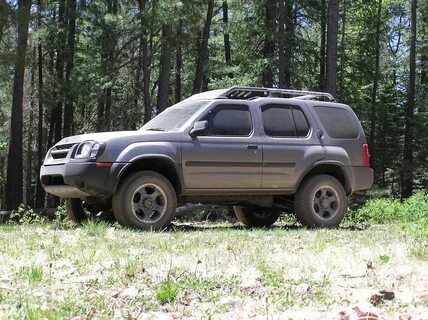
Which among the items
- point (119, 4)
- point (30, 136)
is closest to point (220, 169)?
point (119, 4)

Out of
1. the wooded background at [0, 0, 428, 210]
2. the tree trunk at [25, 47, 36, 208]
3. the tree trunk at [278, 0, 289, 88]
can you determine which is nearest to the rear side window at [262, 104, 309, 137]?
the wooded background at [0, 0, 428, 210]

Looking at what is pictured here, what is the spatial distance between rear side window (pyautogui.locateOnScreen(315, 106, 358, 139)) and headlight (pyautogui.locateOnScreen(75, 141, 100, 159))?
12.6ft

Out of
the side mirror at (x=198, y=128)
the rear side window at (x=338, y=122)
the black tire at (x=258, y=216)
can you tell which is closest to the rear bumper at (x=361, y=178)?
the rear side window at (x=338, y=122)

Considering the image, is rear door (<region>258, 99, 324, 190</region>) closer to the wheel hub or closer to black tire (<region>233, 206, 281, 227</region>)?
black tire (<region>233, 206, 281, 227</region>)

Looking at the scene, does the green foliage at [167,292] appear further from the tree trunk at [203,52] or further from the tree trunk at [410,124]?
the tree trunk at [410,124]

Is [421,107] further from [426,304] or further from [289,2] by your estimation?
[426,304]

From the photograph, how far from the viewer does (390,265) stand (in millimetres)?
4434

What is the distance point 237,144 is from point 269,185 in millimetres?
850

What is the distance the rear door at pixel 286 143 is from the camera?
28.5 feet

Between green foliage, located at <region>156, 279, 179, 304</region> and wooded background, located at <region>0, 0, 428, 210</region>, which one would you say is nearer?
green foliage, located at <region>156, 279, 179, 304</region>

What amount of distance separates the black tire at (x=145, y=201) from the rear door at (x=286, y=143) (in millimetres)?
1670

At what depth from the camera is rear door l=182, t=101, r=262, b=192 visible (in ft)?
26.8

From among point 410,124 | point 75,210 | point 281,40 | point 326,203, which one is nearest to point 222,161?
point 326,203

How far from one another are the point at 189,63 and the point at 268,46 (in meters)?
7.33
